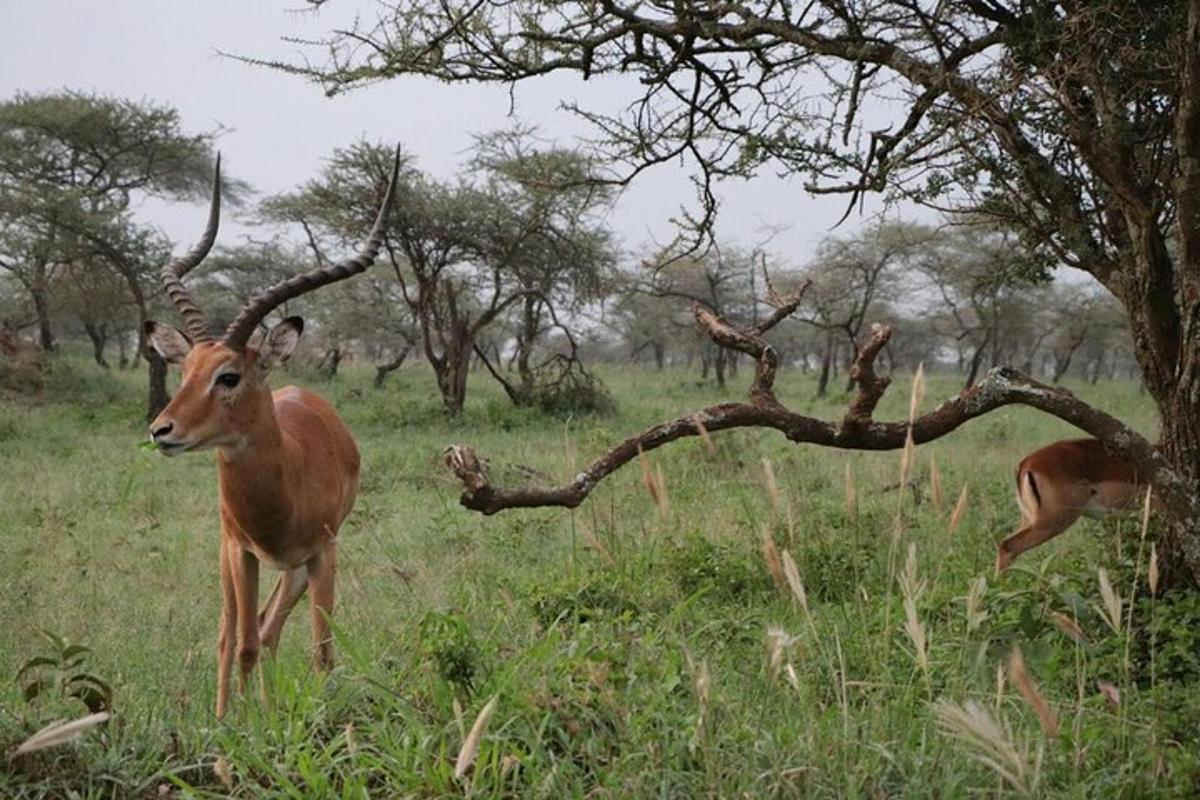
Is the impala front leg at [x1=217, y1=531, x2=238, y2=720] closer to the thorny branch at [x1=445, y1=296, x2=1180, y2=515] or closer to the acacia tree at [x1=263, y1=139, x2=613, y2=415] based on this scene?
the thorny branch at [x1=445, y1=296, x2=1180, y2=515]

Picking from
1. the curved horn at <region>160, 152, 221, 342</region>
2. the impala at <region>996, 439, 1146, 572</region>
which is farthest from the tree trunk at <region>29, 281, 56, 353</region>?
the impala at <region>996, 439, 1146, 572</region>

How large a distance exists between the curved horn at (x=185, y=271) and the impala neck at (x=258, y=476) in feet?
1.18

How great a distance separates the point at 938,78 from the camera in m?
3.99

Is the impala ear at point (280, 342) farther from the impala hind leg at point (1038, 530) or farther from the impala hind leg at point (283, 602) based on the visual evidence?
the impala hind leg at point (1038, 530)

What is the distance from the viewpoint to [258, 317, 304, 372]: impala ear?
11.4ft

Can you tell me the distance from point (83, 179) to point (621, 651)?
1891cm

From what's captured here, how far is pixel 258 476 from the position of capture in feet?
10.9

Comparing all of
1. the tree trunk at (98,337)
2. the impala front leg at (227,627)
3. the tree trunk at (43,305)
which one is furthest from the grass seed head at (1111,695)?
the tree trunk at (98,337)

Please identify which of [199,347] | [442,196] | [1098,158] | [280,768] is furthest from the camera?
[442,196]

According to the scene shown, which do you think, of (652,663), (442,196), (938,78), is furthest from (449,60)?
(442,196)

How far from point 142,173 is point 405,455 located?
11569 mm

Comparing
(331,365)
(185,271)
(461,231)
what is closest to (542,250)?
(461,231)

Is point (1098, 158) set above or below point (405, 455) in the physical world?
above

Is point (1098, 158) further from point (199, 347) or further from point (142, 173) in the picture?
point (142, 173)
